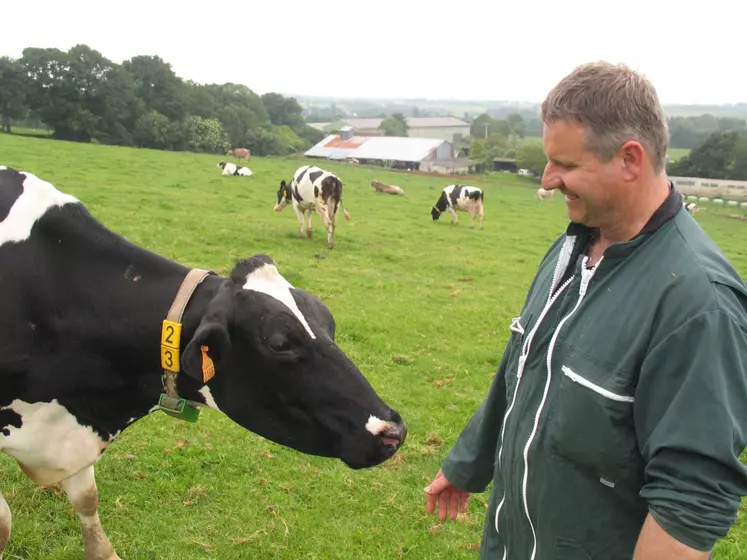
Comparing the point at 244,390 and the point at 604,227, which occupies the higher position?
the point at 604,227

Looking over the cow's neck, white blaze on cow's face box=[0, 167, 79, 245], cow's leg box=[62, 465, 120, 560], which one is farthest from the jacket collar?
cow's leg box=[62, 465, 120, 560]

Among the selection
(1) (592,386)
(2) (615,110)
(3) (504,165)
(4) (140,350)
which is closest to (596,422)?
(1) (592,386)

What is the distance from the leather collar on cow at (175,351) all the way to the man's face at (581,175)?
1.70 meters

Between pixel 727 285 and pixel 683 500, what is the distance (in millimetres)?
605

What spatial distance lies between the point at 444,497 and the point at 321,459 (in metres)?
2.54

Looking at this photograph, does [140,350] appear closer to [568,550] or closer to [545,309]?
[545,309]

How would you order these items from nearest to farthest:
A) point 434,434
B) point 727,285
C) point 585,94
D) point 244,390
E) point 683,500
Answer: point 683,500 → point 727,285 → point 585,94 → point 244,390 → point 434,434

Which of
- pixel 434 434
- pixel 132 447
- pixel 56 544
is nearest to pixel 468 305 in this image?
pixel 434 434

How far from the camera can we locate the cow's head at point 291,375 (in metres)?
2.84

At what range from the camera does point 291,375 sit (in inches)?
113

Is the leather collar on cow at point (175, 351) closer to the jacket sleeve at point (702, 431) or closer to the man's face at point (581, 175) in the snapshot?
the man's face at point (581, 175)

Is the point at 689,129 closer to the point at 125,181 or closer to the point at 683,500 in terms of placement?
the point at 125,181

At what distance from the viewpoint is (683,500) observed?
1.66 m

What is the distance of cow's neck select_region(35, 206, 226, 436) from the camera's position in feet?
10.2
